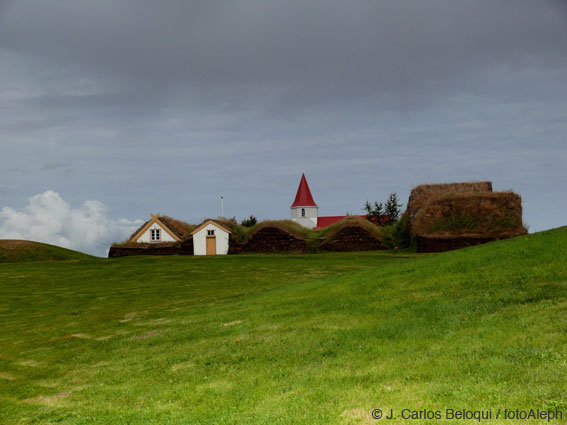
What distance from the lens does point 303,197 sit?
107 meters

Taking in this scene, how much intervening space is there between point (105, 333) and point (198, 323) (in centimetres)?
313

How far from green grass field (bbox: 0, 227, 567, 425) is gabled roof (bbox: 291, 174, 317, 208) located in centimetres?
8576

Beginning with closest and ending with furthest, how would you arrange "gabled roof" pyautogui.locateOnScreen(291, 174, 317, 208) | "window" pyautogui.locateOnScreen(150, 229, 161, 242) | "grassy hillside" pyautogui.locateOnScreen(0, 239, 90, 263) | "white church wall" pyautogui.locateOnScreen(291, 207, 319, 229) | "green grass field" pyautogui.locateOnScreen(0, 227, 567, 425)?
"green grass field" pyautogui.locateOnScreen(0, 227, 567, 425) → "grassy hillside" pyautogui.locateOnScreen(0, 239, 90, 263) → "window" pyautogui.locateOnScreen(150, 229, 161, 242) → "white church wall" pyautogui.locateOnScreen(291, 207, 319, 229) → "gabled roof" pyautogui.locateOnScreen(291, 174, 317, 208)

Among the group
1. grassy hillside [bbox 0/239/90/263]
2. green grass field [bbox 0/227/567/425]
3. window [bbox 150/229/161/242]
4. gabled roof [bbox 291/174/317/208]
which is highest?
gabled roof [bbox 291/174/317/208]

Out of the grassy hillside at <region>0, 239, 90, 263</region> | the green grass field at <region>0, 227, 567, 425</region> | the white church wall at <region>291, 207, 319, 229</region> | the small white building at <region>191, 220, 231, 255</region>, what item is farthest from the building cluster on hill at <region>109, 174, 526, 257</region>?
the white church wall at <region>291, 207, 319, 229</region>

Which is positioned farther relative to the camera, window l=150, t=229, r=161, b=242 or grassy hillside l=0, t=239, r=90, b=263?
window l=150, t=229, r=161, b=242

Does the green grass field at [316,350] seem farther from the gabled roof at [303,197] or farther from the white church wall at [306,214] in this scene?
the gabled roof at [303,197]

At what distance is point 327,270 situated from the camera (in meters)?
27.9

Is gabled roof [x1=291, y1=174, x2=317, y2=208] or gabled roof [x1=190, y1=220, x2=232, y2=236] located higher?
gabled roof [x1=291, y1=174, x2=317, y2=208]

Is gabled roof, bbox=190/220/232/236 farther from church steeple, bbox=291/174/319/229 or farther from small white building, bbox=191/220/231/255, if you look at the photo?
church steeple, bbox=291/174/319/229

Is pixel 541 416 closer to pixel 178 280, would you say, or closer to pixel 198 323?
pixel 198 323

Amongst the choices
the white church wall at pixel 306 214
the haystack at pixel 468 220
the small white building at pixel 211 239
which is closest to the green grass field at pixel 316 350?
the haystack at pixel 468 220

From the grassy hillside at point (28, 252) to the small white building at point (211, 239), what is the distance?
13.7 metres

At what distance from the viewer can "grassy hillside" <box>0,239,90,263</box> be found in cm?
4991
